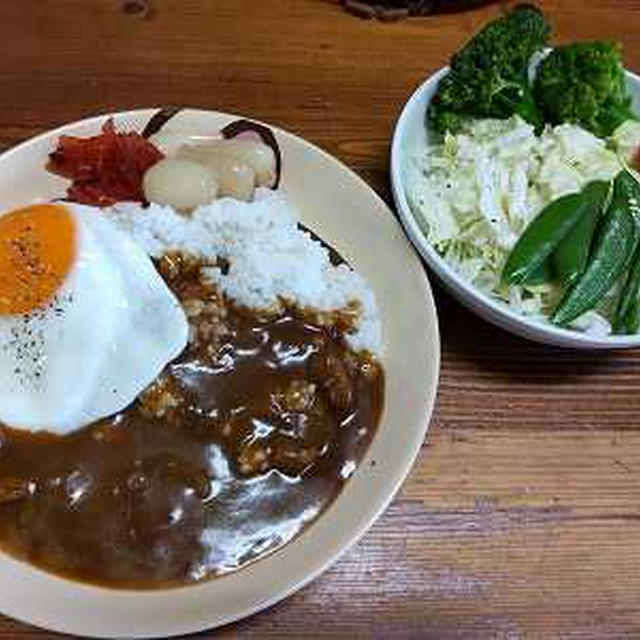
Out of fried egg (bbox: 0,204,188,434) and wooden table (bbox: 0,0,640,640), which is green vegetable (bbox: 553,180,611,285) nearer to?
wooden table (bbox: 0,0,640,640)

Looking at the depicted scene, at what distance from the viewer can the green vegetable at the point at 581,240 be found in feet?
6.69

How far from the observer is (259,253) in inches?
82.3

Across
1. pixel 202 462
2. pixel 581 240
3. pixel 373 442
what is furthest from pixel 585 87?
pixel 202 462

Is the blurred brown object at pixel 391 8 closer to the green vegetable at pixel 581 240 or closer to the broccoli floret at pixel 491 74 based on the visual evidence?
the broccoli floret at pixel 491 74

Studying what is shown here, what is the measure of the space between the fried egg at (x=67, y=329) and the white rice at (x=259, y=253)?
168 millimetres

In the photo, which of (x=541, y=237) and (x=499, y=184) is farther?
(x=499, y=184)

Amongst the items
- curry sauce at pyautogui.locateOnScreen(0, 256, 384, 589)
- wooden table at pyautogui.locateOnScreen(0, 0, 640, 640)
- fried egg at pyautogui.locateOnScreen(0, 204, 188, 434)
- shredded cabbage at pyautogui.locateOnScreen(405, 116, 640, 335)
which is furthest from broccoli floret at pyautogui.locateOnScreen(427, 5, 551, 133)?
fried egg at pyautogui.locateOnScreen(0, 204, 188, 434)

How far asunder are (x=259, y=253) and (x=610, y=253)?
2.60 feet

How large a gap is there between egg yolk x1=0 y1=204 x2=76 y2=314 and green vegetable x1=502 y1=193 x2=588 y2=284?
96cm

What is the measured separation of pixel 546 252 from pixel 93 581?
3.89 feet

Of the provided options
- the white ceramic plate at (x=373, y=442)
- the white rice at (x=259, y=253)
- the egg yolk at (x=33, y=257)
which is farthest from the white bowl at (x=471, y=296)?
the egg yolk at (x=33, y=257)

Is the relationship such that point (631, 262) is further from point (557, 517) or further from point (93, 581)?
point (93, 581)

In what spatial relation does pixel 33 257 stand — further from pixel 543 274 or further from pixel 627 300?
pixel 627 300

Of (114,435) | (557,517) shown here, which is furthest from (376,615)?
(114,435)
